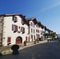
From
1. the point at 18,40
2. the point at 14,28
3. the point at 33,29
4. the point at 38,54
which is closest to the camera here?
the point at 38,54

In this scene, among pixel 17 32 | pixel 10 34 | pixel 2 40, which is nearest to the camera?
pixel 2 40

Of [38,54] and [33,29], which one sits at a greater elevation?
[33,29]

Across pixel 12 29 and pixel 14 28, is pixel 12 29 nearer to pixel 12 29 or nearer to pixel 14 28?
pixel 12 29

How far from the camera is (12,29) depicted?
3472 cm

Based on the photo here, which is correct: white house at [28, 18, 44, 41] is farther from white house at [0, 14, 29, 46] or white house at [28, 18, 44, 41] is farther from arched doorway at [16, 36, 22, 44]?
arched doorway at [16, 36, 22, 44]

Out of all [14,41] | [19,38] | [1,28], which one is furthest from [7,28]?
[19,38]

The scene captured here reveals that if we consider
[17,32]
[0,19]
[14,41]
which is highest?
[0,19]

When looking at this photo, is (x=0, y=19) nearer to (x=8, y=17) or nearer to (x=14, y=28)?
(x=8, y=17)

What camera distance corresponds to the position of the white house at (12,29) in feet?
105

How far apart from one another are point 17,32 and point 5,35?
613 cm

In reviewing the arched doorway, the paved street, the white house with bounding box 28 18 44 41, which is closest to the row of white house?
the arched doorway

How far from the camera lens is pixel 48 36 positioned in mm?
74375

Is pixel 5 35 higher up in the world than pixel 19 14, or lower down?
lower down

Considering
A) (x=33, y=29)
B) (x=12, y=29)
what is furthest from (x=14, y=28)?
(x=33, y=29)
